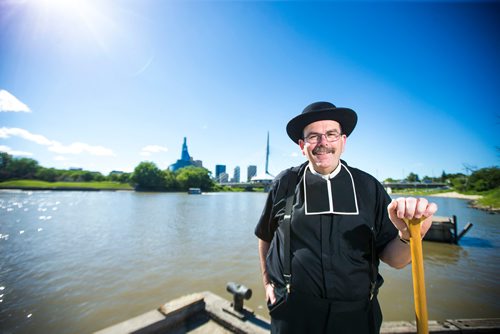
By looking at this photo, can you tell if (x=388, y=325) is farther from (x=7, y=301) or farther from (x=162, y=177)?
(x=162, y=177)

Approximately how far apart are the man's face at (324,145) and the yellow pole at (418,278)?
0.72 meters

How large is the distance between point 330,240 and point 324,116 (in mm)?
1069

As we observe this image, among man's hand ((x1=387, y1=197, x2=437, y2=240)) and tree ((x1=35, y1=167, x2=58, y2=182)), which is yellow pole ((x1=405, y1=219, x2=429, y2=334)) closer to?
man's hand ((x1=387, y1=197, x2=437, y2=240))

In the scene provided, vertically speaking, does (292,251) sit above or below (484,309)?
above

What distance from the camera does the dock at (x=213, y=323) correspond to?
3.91 meters

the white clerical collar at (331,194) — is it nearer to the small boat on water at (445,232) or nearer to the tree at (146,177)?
the small boat on water at (445,232)

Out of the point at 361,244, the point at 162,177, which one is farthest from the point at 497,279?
the point at 162,177

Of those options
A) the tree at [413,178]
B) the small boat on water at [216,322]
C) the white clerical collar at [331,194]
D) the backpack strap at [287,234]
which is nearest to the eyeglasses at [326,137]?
the white clerical collar at [331,194]

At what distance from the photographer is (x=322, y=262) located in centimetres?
177

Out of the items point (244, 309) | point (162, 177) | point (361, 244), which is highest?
point (162, 177)

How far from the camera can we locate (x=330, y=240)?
179 centimetres

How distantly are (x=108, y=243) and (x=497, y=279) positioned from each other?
21049 millimetres

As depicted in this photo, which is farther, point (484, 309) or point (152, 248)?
point (152, 248)

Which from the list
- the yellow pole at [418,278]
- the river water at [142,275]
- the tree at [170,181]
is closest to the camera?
the yellow pole at [418,278]
